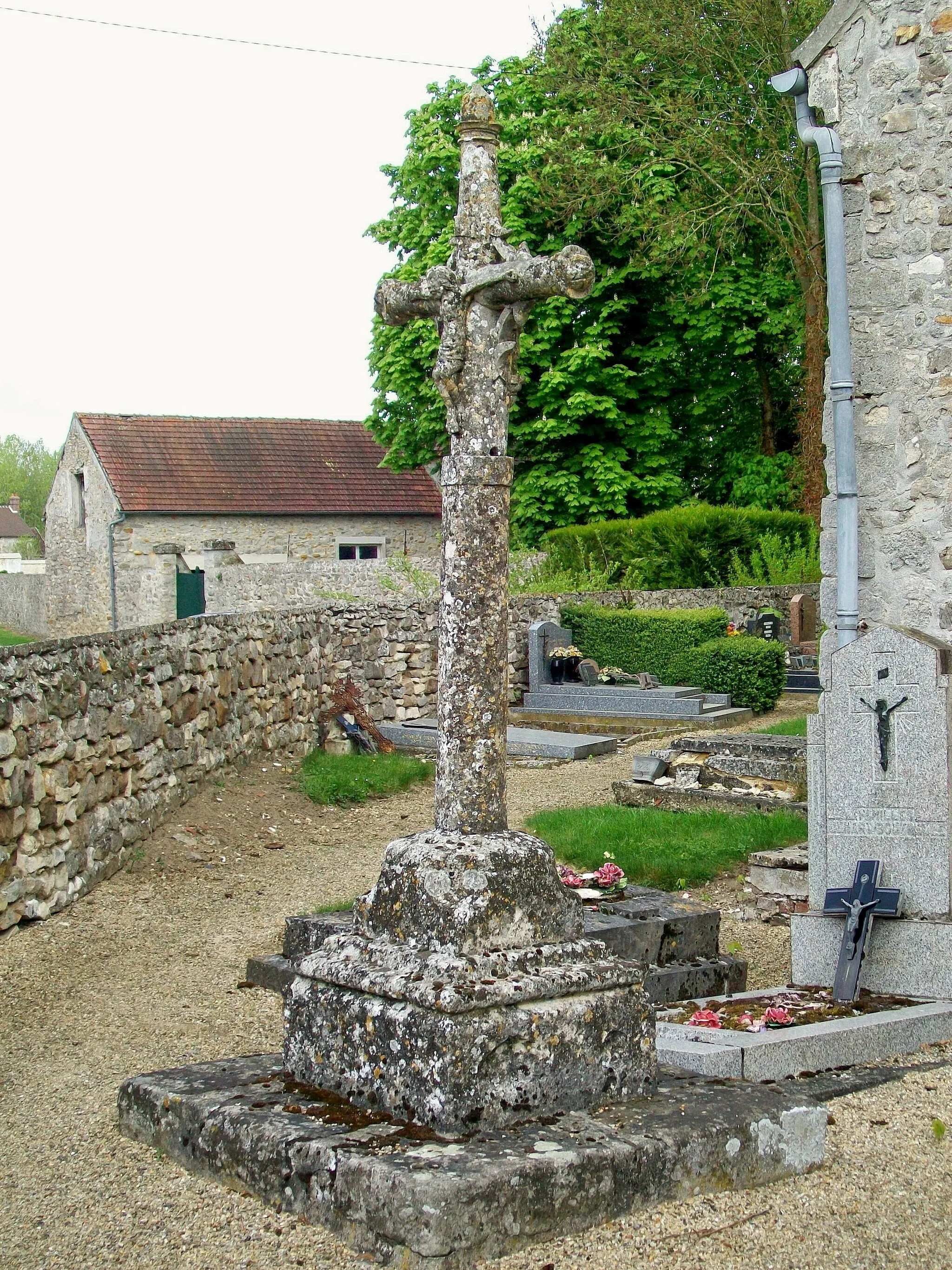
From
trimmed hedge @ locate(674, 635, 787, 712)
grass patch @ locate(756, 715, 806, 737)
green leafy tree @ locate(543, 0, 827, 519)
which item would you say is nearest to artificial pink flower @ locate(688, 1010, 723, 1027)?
grass patch @ locate(756, 715, 806, 737)

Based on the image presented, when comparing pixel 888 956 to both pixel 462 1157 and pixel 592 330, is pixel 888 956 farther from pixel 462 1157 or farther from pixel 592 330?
pixel 592 330

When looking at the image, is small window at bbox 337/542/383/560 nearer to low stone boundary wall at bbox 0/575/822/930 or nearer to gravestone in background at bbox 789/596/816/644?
gravestone in background at bbox 789/596/816/644

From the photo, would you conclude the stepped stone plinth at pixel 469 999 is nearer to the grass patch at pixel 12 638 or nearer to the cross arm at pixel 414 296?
the cross arm at pixel 414 296

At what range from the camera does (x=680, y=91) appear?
22406 millimetres

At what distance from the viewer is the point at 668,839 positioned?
27.9 feet

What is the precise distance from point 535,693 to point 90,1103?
12.4 metres

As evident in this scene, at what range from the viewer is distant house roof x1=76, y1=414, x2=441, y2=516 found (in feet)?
87.9

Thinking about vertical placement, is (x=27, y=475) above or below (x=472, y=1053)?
above

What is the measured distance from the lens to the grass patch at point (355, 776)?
11375 millimetres

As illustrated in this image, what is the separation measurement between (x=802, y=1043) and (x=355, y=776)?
Answer: 7.63 metres

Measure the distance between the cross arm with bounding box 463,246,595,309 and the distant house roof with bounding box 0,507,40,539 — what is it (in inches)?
2810

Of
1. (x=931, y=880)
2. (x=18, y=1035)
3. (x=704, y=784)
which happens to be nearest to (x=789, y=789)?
(x=704, y=784)

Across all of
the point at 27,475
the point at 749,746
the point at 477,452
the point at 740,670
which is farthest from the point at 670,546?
the point at 27,475

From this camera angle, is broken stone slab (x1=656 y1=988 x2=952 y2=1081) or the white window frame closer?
broken stone slab (x1=656 y1=988 x2=952 y2=1081)
